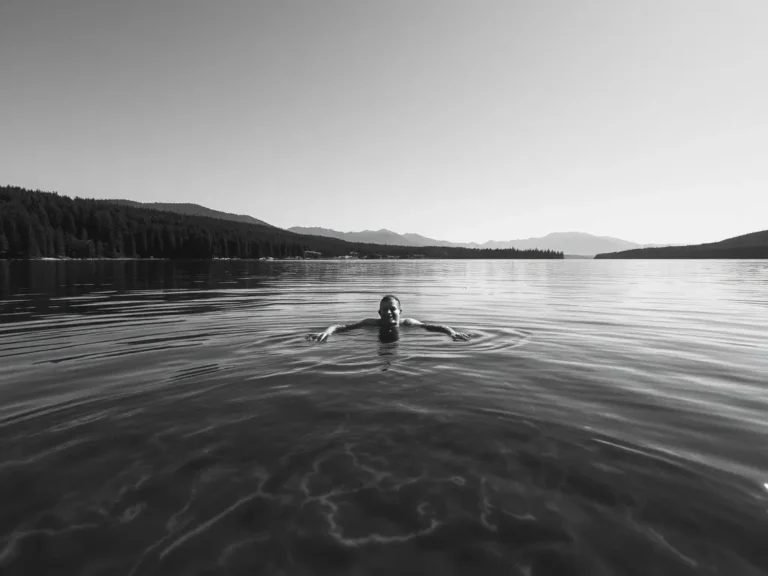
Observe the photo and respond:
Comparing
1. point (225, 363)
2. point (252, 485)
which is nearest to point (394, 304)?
point (225, 363)

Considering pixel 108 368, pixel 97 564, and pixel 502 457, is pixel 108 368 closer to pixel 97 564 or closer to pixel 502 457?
pixel 97 564

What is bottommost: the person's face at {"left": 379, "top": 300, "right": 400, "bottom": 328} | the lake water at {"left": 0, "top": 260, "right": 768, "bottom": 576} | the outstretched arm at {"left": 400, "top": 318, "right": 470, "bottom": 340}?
the lake water at {"left": 0, "top": 260, "right": 768, "bottom": 576}

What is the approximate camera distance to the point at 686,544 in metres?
3.73

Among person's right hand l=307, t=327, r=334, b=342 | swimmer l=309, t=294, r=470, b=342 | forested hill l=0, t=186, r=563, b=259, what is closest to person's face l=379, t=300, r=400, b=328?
swimmer l=309, t=294, r=470, b=342

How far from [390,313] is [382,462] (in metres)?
9.45

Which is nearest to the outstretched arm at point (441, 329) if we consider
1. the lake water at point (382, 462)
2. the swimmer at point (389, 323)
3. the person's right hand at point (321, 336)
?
the swimmer at point (389, 323)

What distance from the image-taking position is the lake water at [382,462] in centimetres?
367

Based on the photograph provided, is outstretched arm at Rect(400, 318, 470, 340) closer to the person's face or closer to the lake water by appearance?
the person's face

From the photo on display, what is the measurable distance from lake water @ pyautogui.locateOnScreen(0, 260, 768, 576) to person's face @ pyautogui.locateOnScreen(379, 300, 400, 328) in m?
3.04

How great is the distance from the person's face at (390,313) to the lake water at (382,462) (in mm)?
3040

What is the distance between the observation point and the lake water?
367 cm

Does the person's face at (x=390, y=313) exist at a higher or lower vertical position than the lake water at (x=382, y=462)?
higher

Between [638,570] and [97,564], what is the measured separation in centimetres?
488

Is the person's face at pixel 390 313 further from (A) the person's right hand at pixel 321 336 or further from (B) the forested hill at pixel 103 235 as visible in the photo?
(B) the forested hill at pixel 103 235
